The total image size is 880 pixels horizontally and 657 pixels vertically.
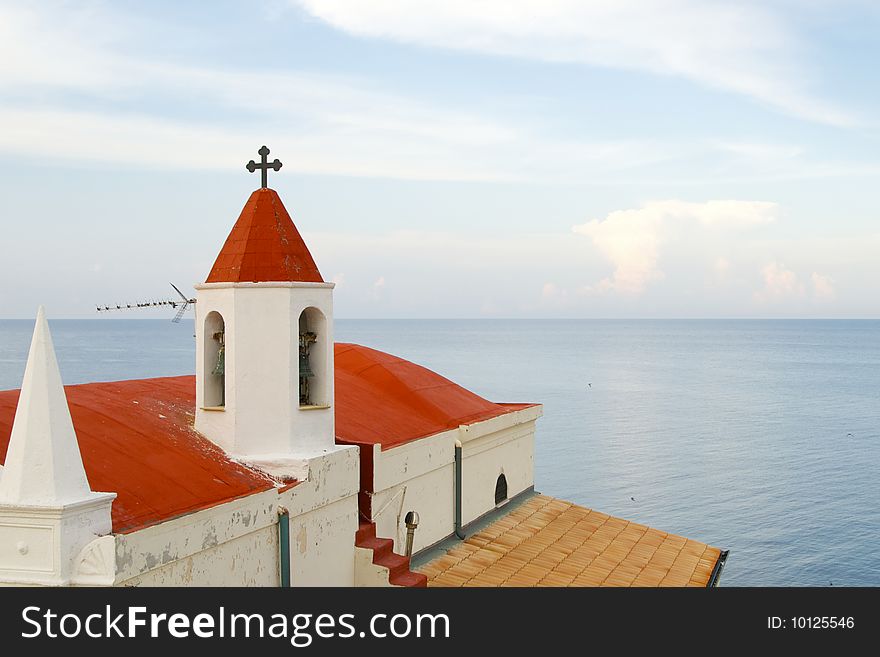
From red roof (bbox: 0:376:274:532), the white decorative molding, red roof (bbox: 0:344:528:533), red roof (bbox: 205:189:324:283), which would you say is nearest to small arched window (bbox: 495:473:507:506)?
red roof (bbox: 0:344:528:533)

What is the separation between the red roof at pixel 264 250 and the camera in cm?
1630

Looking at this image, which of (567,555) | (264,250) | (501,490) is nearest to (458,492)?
(567,555)

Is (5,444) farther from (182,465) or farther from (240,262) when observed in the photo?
(240,262)

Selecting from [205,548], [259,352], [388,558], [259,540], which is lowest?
[388,558]

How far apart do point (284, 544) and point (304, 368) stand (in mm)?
3357

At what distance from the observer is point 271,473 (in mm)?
15797

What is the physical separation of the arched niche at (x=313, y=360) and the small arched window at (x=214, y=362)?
4.58 feet

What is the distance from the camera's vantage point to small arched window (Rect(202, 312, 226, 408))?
16.4 m

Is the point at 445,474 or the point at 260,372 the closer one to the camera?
the point at 260,372

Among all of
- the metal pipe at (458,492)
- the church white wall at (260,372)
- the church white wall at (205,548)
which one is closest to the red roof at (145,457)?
the church white wall at (205,548)

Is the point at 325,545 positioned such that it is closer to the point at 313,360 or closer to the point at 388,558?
the point at 388,558

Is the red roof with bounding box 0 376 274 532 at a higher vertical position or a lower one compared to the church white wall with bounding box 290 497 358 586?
higher

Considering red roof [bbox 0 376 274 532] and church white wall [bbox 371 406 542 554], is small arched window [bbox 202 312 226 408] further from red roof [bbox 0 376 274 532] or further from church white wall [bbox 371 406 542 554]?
church white wall [bbox 371 406 542 554]

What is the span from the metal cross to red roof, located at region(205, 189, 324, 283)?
0.21 metres
